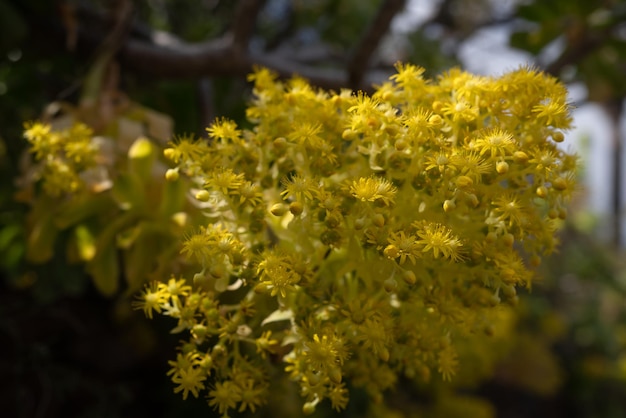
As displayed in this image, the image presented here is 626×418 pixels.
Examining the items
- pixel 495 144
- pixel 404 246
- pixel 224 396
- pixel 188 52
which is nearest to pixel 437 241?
pixel 404 246

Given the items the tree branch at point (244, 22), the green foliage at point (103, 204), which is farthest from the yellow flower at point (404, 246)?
the tree branch at point (244, 22)

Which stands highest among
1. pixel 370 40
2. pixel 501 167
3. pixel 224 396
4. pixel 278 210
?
pixel 370 40

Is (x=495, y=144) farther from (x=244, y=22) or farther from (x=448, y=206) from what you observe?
(x=244, y=22)

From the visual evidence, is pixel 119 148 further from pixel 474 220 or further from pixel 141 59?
pixel 474 220

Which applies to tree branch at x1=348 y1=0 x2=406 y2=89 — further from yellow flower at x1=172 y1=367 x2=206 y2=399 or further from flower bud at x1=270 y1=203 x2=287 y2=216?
yellow flower at x1=172 y1=367 x2=206 y2=399

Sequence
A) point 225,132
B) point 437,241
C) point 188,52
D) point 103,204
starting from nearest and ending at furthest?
point 437,241
point 225,132
point 103,204
point 188,52

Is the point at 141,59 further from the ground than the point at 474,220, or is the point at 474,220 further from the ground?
the point at 474,220

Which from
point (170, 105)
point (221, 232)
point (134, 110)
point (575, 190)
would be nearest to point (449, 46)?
point (170, 105)
